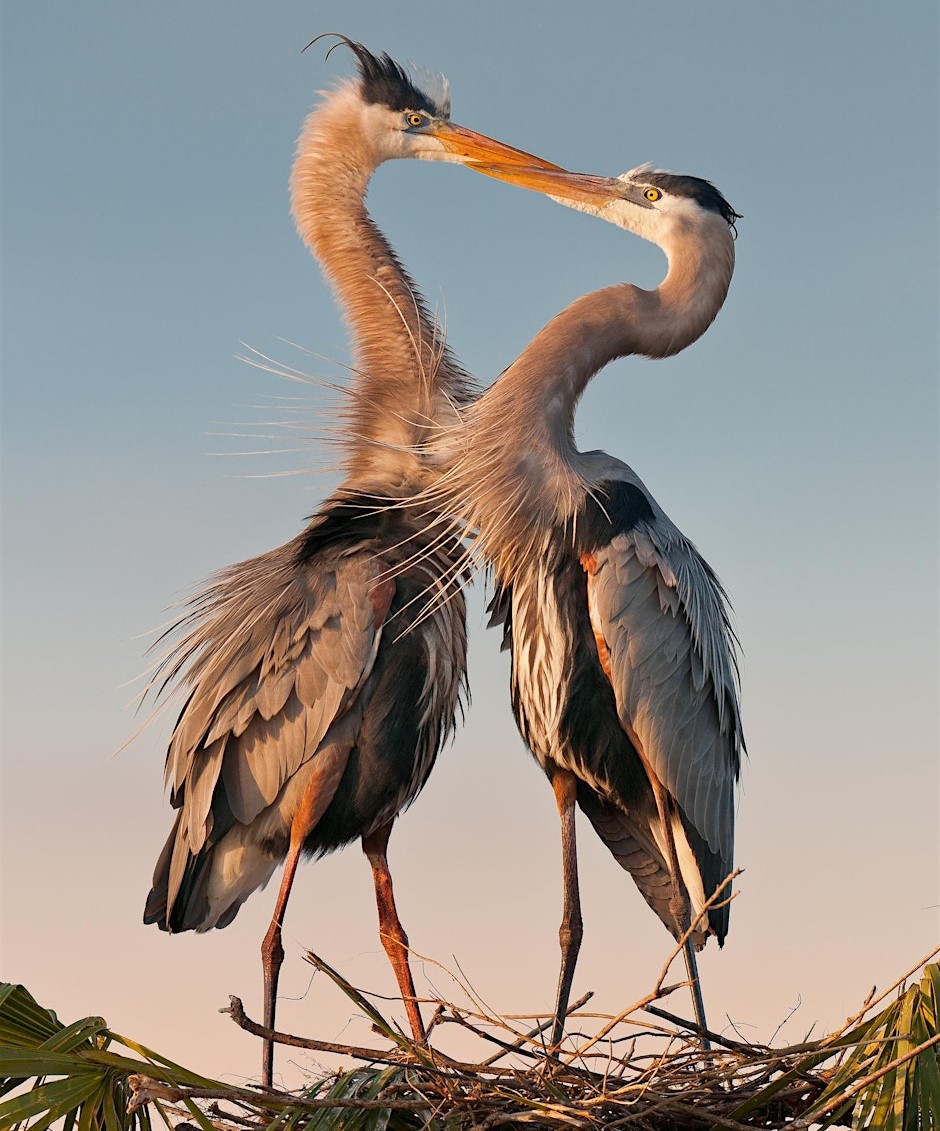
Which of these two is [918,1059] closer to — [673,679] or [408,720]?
[673,679]

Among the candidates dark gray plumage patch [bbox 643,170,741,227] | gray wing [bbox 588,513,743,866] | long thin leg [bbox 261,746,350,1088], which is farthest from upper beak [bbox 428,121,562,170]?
long thin leg [bbox 261,746,350,1088]

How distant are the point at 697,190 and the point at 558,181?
662 mm

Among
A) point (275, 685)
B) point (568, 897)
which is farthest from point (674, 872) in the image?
point (275, 685)

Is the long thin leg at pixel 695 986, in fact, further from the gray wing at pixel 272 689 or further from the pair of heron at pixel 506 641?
the gray wing at pixel 272 689

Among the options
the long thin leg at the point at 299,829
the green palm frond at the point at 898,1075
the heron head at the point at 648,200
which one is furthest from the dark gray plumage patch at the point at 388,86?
the green palm frond at the point at 898,1075

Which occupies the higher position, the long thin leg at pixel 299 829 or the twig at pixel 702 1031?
the long thin leg at pixel 299 829

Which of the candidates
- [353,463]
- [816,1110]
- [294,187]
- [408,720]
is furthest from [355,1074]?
[294,187]

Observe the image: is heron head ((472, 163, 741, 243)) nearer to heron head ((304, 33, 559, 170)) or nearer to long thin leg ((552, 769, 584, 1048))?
heron head ((304, 33, 559, 170))

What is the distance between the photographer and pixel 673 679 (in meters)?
5.21

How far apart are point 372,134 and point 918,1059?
4399 mm

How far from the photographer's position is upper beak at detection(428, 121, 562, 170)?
638cm

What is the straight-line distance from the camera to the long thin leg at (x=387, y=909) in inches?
213

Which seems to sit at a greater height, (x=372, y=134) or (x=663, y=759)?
(x=372, y=134)

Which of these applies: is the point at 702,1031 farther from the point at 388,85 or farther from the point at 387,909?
the point at 388,85
